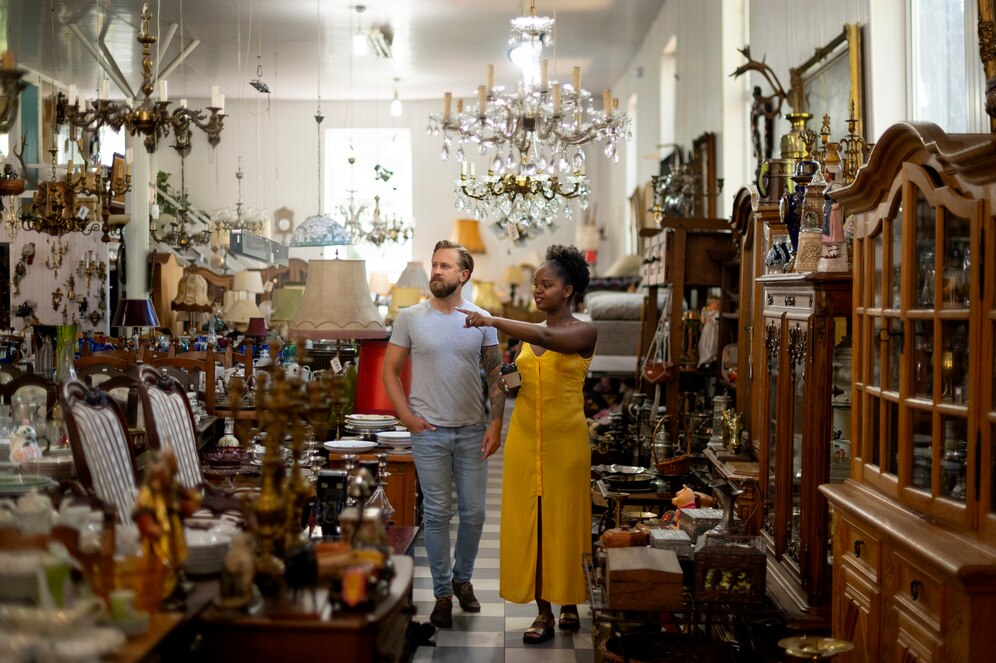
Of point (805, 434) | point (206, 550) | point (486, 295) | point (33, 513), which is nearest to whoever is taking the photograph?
point (33, 513)

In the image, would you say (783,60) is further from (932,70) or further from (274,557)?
(274,557)

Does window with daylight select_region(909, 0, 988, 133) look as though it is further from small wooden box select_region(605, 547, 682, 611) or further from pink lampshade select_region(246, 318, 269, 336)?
pink lampshade select_region(246, 318, 269, 336)

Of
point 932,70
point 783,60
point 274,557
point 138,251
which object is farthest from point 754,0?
point 138,251

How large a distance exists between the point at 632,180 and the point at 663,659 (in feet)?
40.4

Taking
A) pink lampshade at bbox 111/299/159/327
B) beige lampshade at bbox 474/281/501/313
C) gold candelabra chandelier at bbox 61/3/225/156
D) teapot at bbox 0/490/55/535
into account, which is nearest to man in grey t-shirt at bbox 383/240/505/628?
teapot at bbox 0/490/55/535

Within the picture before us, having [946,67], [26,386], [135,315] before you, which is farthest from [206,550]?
[135,315]

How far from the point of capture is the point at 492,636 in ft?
16.6

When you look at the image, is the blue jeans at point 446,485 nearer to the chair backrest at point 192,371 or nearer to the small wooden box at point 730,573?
the small wooden box at point 730,573

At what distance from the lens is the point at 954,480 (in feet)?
10.4

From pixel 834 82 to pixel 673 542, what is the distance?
10.7 feet

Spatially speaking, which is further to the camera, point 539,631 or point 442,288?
point 442,288

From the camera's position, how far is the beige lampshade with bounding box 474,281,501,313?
18.8 metres

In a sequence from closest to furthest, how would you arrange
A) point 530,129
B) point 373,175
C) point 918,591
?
point 918,591 → point 530,129 → point 373,175

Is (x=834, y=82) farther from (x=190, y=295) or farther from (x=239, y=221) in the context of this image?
(x=190, y=295)
